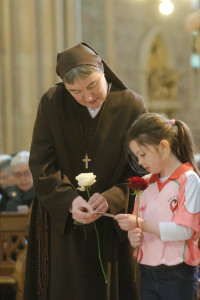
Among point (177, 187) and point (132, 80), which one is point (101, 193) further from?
point (132, 80)

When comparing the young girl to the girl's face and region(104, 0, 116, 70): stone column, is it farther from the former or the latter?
region(104, 0, 116, 70): stone column

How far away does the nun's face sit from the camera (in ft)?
10.6

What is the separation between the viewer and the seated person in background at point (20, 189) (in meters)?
6.50

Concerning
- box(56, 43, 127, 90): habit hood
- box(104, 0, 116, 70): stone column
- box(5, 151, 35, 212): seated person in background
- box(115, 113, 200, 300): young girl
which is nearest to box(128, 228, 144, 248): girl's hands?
box(115, 113, 200, 300): young girl

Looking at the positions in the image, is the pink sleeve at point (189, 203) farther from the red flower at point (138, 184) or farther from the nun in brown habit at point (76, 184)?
the nun in brown habit at point (76, 184)

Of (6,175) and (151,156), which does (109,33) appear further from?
(151,156)

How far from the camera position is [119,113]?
11.5ft

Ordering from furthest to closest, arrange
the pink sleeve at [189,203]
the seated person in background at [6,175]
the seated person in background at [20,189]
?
the seated person in background at [6,175] → the seated person in background at [20,189] → the pink sleeve at [189,203]

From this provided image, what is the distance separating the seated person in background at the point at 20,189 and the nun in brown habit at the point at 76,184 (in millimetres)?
2846

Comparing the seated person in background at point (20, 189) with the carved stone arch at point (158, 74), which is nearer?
the seated person in background at point (20, 189)

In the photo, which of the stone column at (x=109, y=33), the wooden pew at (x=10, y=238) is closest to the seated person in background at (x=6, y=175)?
the wooden pew at (x=10, y=238)

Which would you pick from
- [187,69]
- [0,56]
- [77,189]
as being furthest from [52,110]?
[187,69]

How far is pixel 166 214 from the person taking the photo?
116 inches

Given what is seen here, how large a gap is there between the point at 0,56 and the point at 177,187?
286 inches
